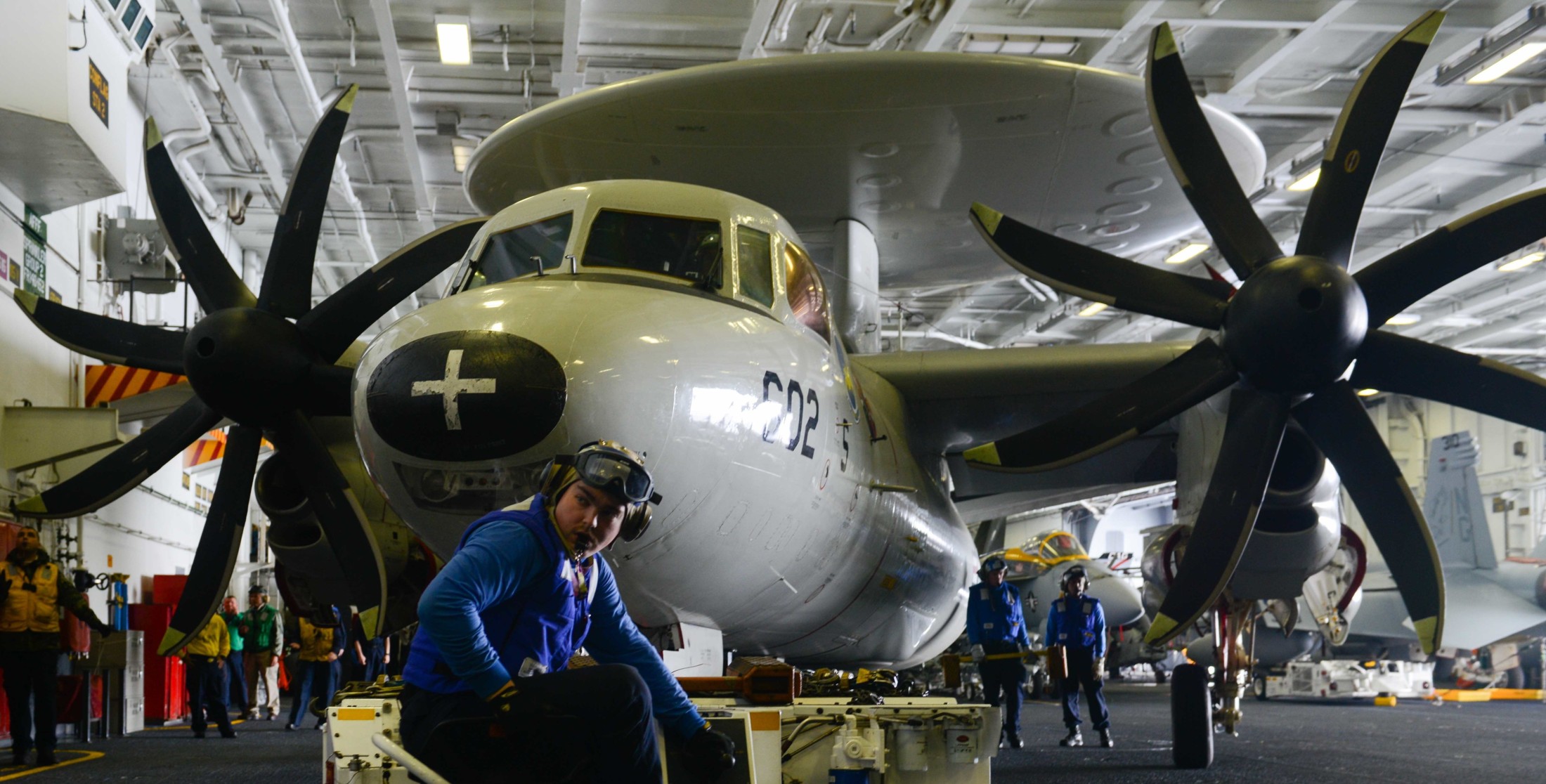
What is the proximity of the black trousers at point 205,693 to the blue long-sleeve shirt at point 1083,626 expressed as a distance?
907 centimetres

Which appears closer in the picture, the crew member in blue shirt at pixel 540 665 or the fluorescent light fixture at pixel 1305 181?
the crew member in blue shirt at pixel 540 665

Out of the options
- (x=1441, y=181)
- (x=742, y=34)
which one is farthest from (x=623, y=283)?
(x=1441, y=181)

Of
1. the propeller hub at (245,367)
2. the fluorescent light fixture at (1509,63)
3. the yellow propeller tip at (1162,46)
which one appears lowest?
the propeller hub at (245,367)

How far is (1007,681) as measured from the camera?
1280cm

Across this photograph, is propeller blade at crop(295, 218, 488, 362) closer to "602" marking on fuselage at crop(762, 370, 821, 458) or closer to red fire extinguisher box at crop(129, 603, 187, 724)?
"602" marking on fuselage at crop(762, 370, 821, 458)

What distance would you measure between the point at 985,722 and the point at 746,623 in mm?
1480

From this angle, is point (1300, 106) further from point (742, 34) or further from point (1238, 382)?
point (1238, 382)

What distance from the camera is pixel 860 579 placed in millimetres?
7078

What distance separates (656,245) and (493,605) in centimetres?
300

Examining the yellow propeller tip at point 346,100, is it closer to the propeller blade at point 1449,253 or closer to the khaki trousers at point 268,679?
the propeller blade at point 1449,253

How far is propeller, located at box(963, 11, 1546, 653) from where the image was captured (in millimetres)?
6828

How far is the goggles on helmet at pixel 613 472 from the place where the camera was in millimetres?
3027

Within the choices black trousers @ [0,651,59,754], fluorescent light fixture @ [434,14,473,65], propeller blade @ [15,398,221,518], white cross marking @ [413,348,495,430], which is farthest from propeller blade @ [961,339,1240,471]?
fluorescent light fixture @ [434,14,473,65]

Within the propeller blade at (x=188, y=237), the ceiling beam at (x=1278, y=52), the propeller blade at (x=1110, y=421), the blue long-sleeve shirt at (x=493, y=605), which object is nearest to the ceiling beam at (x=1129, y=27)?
the ceiling beam at (x=1278, y=52)
